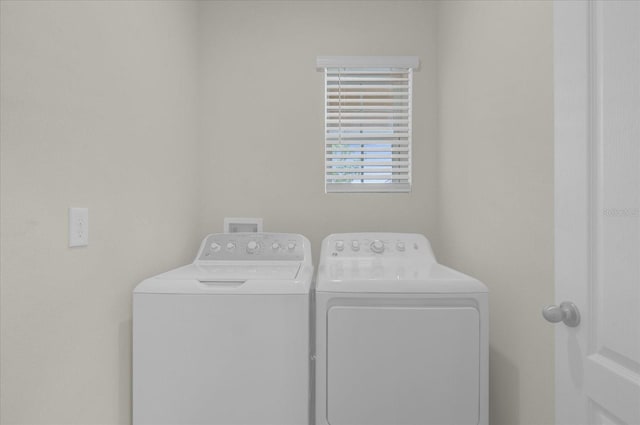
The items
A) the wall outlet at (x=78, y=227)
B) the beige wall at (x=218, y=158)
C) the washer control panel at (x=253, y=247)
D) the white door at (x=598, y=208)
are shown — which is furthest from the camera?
the washer control panel at (x=253, y=247)

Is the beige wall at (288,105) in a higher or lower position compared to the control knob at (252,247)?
higher

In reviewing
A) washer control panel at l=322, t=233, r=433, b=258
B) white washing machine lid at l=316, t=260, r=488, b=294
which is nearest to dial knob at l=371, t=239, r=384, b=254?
washer control panel at l=322, t=233, r=433, b=258

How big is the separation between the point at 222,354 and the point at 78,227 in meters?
0.61

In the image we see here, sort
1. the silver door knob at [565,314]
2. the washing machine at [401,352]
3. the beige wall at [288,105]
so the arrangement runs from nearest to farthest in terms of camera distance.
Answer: the silver door knob at [565,314] → the washing machine at [401,352] → the beige wall at [288,105]

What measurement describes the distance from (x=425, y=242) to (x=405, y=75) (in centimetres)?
96

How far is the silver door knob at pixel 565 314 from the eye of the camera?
0.86m

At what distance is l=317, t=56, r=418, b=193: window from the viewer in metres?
2.11

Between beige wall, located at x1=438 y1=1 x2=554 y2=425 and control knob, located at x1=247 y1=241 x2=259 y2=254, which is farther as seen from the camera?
control knob, located at x1=247 y1=241 x2=259 y2=254

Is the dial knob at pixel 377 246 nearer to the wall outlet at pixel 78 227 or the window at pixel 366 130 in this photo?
the window at pixel 366 130

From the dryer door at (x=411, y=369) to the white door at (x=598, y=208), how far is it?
347 mm

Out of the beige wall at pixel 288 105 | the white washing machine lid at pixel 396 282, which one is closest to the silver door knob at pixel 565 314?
the white washing machine lid at pixel 396 282

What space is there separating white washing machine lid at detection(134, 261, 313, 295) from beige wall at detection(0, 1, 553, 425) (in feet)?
0.47

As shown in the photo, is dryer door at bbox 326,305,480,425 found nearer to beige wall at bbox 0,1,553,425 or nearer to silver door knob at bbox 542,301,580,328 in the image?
beige wall at bbox 0,1,553,425

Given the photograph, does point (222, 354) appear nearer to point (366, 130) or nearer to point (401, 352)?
point (401, 352)
